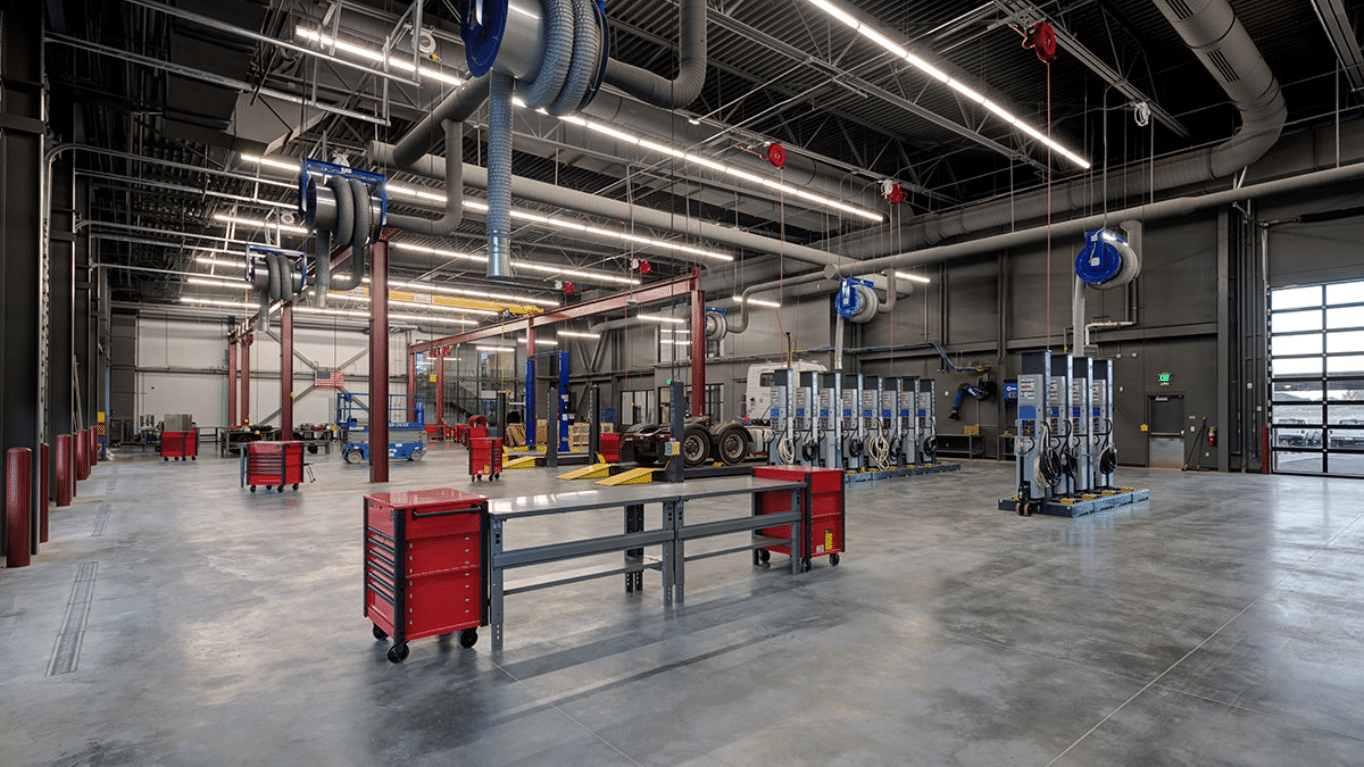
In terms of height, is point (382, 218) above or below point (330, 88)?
below

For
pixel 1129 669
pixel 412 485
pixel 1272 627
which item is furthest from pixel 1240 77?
pixel 412 485

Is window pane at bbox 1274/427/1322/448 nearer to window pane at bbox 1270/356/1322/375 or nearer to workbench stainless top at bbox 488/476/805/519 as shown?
window pane at bbox 1270/356/1322/375

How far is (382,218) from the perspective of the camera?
340 inches

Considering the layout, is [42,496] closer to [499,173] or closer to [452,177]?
[452,177]

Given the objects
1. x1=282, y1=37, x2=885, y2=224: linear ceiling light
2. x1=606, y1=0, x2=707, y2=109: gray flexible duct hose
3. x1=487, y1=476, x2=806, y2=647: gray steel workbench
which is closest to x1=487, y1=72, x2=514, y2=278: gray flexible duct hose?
x1=282, y1=37, x2=885, y2=224: linear ceiling light

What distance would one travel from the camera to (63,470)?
10.8m

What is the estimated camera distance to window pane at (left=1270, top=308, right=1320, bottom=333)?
14289 mm

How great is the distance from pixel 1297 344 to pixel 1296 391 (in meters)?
1.00

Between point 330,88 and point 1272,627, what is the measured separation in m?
13.6

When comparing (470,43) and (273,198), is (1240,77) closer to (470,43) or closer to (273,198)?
(470,43)

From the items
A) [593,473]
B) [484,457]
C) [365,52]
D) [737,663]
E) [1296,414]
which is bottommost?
[593,473]

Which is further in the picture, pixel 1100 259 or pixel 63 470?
pixel 63 470

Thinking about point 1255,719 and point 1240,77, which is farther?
point 1240,77

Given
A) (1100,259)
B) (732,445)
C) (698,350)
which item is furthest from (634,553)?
(698,350)
